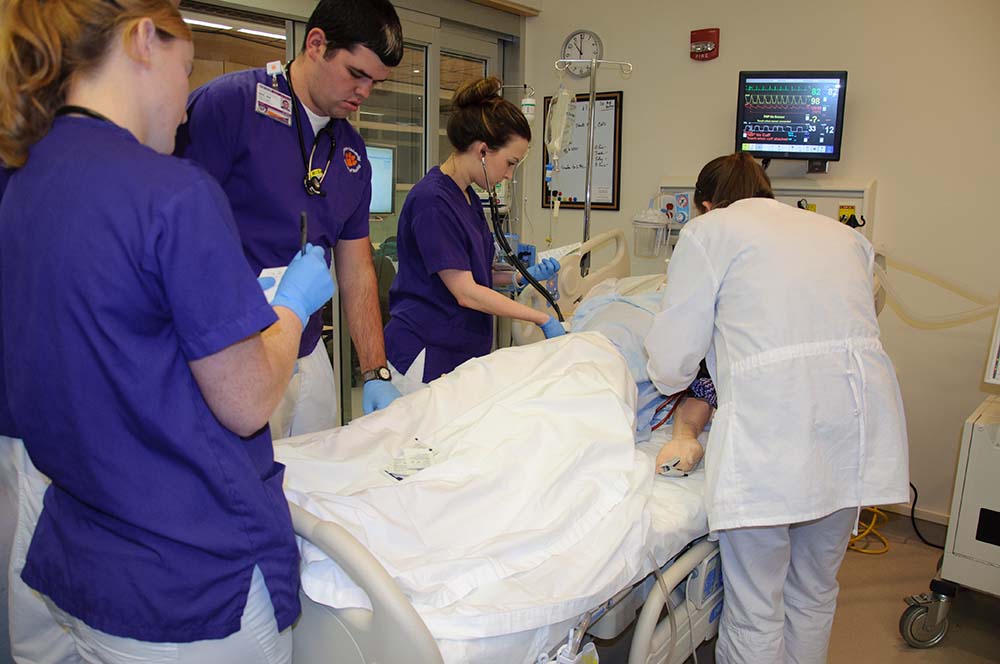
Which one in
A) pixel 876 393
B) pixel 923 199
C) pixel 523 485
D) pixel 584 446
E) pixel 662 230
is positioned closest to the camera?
pixel 523 485

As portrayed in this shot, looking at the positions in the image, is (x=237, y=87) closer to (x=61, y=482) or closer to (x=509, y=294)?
(x=61, y=482)

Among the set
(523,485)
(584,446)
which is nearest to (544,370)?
(584,446)

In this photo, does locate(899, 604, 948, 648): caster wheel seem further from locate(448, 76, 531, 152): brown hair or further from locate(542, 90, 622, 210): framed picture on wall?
locate(542, 90, 622, 210): framed picture on wall

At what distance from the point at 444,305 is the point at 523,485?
3.18 feet

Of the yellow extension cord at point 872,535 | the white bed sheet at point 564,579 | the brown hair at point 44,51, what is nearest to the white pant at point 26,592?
the brown hair at point 44,51

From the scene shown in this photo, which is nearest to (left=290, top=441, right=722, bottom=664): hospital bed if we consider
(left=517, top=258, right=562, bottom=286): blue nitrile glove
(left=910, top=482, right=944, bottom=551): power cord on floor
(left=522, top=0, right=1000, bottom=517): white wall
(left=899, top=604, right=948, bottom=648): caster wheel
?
(left=899, top=604, right=948, bottom=648): caster wheel

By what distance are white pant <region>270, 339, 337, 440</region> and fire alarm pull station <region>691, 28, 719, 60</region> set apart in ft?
8.83

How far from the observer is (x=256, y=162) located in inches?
64.2

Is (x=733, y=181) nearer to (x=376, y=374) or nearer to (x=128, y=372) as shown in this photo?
(x=376, y=374)

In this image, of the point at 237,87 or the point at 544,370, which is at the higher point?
the point at 237,87

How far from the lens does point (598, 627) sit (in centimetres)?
151

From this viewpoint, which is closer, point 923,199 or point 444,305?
point 444,305

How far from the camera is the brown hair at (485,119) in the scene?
218 centimetres

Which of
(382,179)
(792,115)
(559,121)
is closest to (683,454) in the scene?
(559,121)
